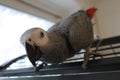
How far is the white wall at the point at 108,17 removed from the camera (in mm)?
1044

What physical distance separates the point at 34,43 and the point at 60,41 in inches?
2.9

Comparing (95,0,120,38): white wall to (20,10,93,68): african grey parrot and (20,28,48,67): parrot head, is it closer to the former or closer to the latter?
(20,10,93,68): african grey parrot

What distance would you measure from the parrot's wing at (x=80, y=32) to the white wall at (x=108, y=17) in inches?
24.7

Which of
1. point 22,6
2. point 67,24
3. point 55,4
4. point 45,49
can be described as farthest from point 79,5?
point 45,49

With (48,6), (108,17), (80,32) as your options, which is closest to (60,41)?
(80,32)

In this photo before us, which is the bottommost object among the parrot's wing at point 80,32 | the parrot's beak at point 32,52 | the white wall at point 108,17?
the parrot's beak at point 32,52

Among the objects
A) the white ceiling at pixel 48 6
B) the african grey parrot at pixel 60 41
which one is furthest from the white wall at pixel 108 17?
the african grey parrot at pixel 60 41

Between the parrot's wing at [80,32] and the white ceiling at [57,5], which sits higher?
the white ceiling at [57,5]

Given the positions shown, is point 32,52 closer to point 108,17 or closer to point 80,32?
point 80,32

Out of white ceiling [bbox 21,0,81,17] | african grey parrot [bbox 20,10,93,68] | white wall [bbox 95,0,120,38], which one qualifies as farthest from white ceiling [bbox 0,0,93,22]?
african grey parrot [bbox 20,10,93,68]

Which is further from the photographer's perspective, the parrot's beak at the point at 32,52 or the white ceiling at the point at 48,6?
the white ceiling at the point at 48,6

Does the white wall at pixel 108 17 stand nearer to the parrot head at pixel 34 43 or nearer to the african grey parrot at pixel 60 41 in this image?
the african grey parrot at pixel 60 41

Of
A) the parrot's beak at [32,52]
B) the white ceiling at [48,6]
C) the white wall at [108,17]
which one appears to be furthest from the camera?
the white wall at [108,17]

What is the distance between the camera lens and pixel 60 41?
41 centimetres
